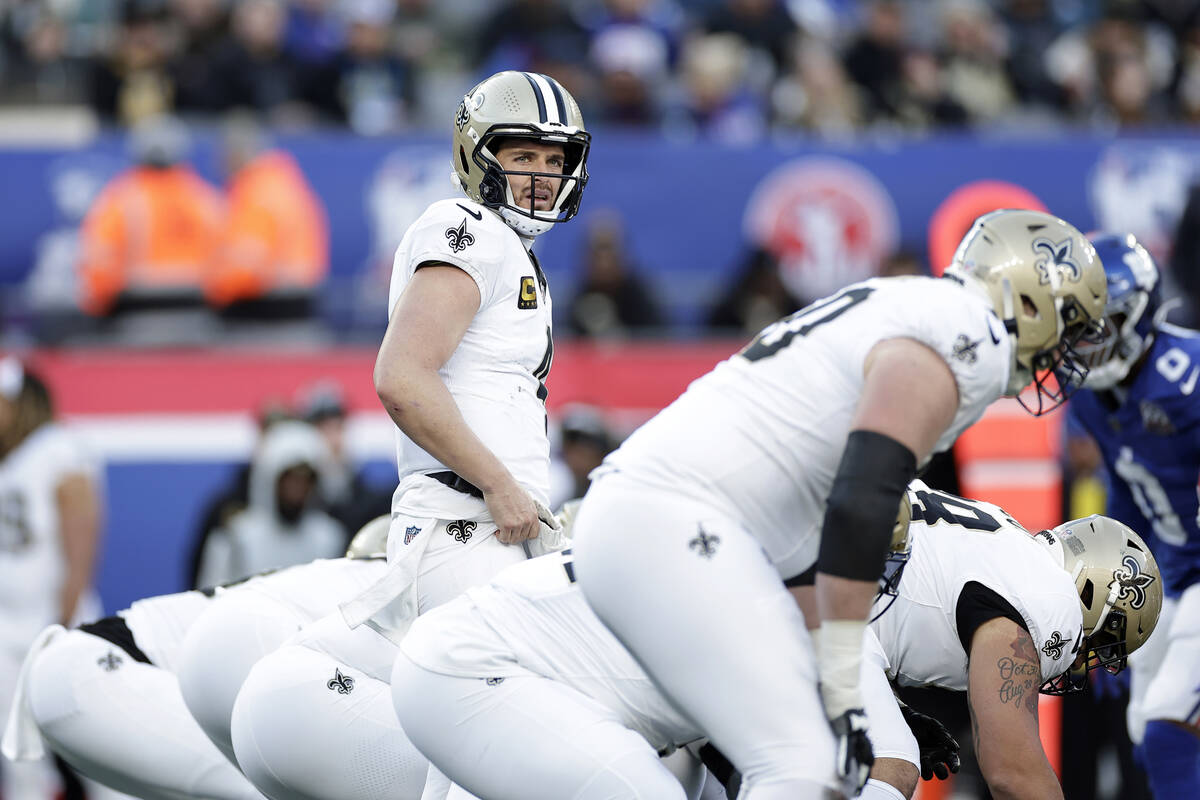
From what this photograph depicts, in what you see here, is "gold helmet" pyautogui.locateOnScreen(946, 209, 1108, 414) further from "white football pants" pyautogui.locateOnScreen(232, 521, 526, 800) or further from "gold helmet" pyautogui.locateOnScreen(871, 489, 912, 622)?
"white football pants" pyautogui.locateOnScreen(232, 521, 526, 800)

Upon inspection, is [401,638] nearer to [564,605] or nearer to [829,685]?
[564,605]

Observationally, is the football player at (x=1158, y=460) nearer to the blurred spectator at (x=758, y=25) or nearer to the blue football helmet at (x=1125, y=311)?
the blue football helmet at (x=1125, y=311)

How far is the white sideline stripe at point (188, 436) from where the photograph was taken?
29.2 ft

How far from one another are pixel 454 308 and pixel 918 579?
1463 millimetres

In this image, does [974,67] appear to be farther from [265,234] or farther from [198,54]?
[198,54]

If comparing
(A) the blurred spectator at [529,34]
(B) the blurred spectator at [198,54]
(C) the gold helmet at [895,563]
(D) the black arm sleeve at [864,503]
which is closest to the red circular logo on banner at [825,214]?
(A) the blurred spectator at [529,34]

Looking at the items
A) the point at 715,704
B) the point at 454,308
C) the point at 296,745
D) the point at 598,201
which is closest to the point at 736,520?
the point at 715,704

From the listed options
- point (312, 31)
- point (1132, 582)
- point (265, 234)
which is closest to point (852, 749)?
point (1132, 582)

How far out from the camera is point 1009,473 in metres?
7.57

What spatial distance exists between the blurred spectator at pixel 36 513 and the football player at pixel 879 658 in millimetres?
4379

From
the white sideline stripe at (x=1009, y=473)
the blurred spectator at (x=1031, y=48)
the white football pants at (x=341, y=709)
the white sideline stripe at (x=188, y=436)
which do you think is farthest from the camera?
the blurred spectator at (x=1031, y=48)

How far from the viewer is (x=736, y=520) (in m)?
3.51

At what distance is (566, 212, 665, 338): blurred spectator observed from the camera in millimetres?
9844

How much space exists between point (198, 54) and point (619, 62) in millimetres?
2925
